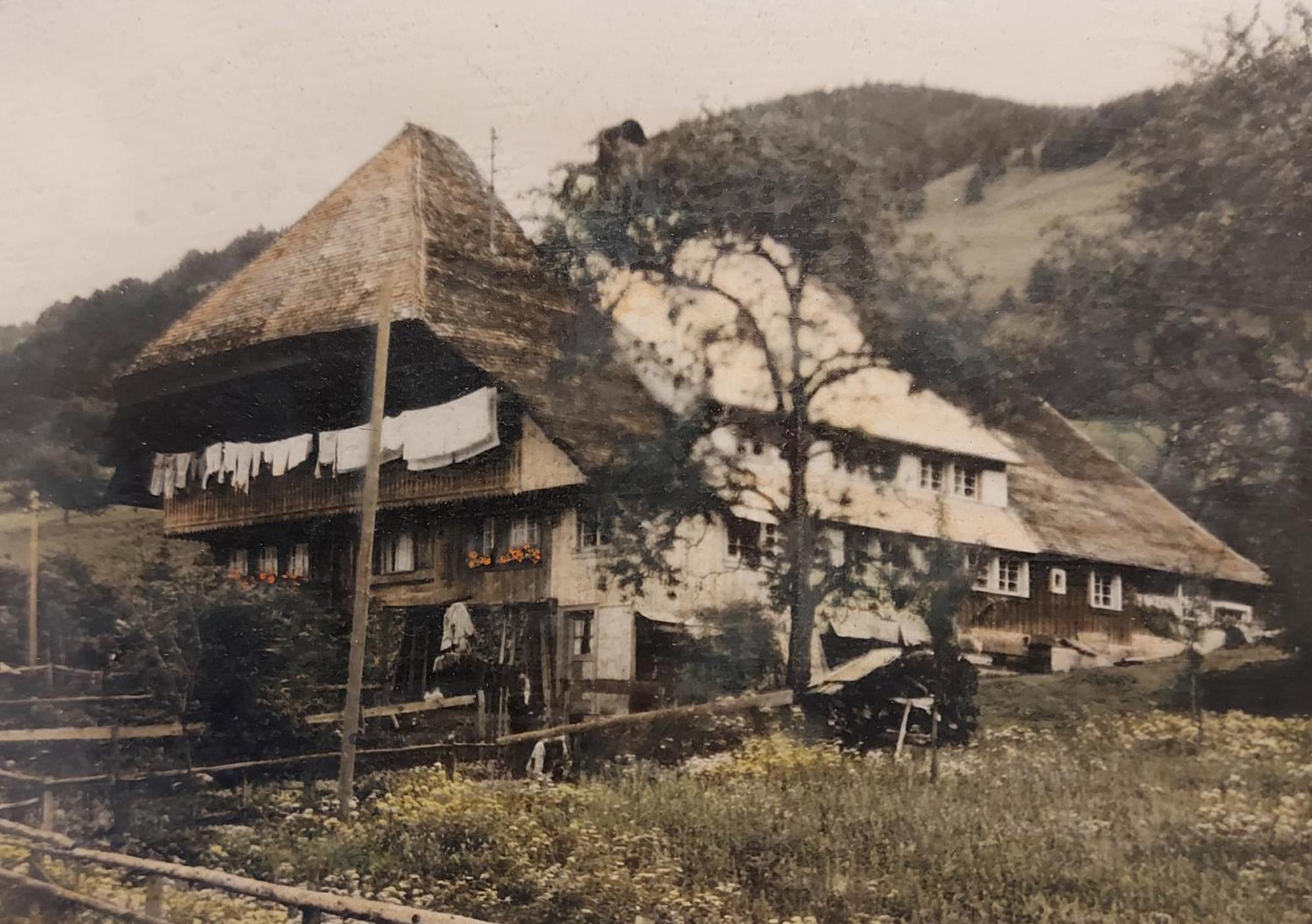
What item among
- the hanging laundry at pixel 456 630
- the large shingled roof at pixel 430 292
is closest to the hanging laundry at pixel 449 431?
the large shingled roof at pixel 430 292

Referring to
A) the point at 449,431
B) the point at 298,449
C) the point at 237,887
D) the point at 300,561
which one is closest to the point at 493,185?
the point at 449,431

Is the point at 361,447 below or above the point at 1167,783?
above

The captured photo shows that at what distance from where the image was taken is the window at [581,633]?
364 centimetres

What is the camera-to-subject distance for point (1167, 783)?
3.11m

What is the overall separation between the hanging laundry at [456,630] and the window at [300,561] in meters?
0.52

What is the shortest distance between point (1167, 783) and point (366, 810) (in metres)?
2.23

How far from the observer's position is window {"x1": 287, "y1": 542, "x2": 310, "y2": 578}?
4.04 m

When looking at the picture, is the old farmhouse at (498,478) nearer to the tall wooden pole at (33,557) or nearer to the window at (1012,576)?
the window at (1012,576)

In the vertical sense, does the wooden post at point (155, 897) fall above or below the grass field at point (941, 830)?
below

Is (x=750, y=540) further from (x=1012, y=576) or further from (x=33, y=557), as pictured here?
(x=33, y=557)

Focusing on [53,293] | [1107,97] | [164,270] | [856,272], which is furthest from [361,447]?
[1107,97]

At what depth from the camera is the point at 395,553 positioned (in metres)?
3.93

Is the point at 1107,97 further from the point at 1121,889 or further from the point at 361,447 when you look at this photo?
the point at 361,447

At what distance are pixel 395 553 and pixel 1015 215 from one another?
205 centimetres
